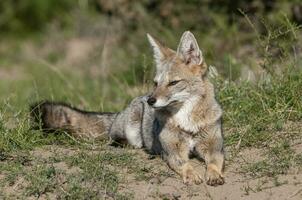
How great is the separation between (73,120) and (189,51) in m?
1.76

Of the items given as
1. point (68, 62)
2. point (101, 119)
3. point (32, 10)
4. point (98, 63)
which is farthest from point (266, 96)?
point (32, 10)

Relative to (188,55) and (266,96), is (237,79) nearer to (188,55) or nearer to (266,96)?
(266,96)

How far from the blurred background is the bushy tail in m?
0.31

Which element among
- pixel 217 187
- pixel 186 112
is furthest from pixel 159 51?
pixel 217 187

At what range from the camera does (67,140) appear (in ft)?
24.1

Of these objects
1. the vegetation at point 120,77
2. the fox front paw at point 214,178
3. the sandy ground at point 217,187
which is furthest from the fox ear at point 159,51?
the fox front paw at point 214,178

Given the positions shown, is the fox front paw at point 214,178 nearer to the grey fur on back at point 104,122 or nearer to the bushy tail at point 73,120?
the grey fur on back at point 104,122

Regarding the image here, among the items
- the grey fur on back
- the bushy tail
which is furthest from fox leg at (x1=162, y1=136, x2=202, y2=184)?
the bushy tail

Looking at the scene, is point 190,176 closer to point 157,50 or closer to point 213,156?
point 213,156

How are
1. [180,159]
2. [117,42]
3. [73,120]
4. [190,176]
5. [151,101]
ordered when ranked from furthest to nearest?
[117,42] < [73,120] < [180,159] < [151,101] < [190,176]

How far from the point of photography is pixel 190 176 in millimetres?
6113

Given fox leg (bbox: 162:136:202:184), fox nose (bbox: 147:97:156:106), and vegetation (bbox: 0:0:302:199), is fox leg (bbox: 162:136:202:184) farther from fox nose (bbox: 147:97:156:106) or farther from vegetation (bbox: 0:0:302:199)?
fox nose (bbox: 147:97:156:106)

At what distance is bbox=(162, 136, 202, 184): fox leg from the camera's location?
6.13m

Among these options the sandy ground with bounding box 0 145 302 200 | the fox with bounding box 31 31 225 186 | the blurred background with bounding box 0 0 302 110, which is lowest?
the blurred background with bounding box 0 0 302 110
